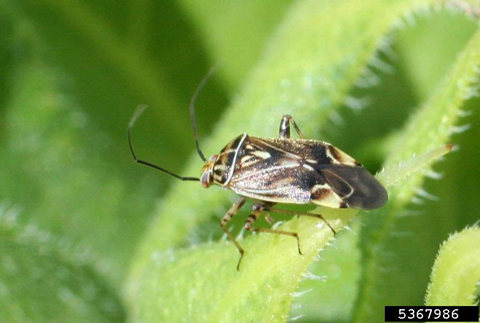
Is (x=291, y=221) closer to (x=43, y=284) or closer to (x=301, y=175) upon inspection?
(x=301, y=175)

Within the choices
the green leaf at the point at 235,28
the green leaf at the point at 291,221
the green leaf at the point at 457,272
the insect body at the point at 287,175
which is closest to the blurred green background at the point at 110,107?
the green leaf at the point at 235,28

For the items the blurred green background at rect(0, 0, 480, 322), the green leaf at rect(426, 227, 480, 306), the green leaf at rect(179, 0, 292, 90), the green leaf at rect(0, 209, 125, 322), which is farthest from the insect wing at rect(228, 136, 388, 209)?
the green leaf at rect(179, 0, 292, 90)

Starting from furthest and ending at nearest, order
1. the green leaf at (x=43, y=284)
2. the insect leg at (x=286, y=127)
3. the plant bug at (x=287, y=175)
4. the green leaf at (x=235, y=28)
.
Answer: the green leaf at (x=235, y=28) → the green leaf at (x=43, y=284) → the insect leg at (x=286, y=127) → the plant bug at (x=287, y=175)

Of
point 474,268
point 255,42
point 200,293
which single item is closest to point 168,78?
point 255,42

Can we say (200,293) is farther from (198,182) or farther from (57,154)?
(57,154)

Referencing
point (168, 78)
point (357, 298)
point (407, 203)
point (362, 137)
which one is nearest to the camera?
point (357, 298)

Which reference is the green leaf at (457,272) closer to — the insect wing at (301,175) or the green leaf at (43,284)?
the insect wing at (301,175)

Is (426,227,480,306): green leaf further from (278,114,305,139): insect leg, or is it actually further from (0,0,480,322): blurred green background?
(0,0,480,322): blurred green background

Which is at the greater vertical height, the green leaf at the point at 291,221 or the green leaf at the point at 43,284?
the green leaf at the point at 291,221
